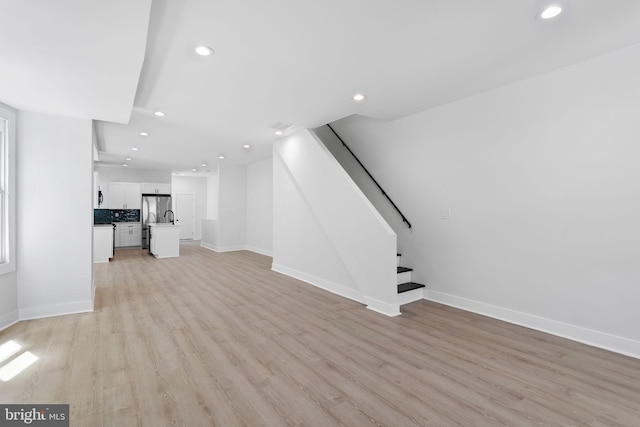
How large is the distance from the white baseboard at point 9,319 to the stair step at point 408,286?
4.71 metres

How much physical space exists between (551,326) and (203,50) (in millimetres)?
4454

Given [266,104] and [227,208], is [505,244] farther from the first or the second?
[227,208]

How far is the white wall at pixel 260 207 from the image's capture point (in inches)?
337

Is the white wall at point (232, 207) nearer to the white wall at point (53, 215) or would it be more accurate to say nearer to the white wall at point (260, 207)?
the white wall at point (260, 207)

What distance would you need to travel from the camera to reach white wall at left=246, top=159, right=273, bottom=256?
8.57 metres

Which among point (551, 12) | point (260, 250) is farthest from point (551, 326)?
point (260, 250)

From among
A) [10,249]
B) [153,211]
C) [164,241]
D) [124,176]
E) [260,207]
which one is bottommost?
[164,241]

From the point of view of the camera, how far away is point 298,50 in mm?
2645

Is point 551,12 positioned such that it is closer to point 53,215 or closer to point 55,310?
point 53,215

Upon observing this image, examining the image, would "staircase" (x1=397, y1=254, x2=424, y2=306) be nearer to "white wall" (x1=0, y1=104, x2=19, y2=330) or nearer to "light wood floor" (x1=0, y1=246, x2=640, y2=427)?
"light wood floor" (x1=0, y1=246, x2=640, y2=427)

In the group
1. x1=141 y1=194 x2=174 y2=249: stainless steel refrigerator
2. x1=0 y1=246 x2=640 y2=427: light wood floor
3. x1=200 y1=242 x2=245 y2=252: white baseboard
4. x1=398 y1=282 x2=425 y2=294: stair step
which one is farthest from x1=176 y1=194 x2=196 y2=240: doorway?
x1=398 y1=282 x2=425 y2=294: stair step

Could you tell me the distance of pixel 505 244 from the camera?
11.6 ft

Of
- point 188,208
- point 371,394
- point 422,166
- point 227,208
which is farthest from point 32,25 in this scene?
point 188,208

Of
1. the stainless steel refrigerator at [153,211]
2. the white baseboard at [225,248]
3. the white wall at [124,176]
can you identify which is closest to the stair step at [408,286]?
the white baseboard at [225,248]
